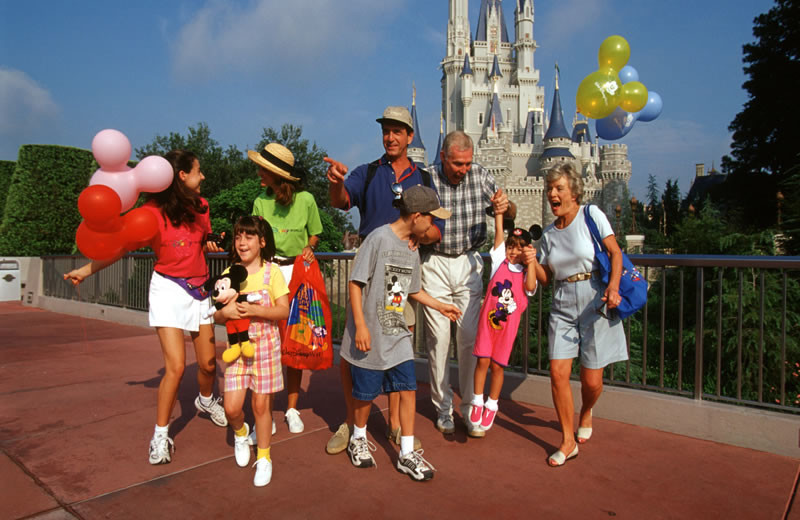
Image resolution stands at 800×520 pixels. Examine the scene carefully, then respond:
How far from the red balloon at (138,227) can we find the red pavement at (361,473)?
1.29 metres

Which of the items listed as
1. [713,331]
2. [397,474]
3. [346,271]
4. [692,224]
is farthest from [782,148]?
[397,474]

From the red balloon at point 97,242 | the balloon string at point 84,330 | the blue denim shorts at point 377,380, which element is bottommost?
the balloon string at point 84,330

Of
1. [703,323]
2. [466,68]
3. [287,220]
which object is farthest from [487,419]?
[466,68]

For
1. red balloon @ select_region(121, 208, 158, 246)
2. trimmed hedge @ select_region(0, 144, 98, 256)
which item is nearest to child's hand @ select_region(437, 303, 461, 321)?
red balloon @ select_region(121, 208, 158, 246)

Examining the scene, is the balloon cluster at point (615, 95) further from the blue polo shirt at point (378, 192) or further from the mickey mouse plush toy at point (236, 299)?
the mickey mouse plush toy at point (236, 299)

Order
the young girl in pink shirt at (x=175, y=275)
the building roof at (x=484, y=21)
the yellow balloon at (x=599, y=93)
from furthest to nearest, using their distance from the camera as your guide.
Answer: the building roof at (x=484, y=21)
the yellow balloon at (x=599, y=93)
the young girl in pink shirt at (x=175, y=275)

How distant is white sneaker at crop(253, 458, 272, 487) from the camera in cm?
280

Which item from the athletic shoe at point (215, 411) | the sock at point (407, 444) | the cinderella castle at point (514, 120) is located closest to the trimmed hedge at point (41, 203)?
the athletic shoe at point (215, 411)

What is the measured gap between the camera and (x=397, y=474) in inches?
118

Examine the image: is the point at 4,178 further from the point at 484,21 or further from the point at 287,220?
the point at 484,21

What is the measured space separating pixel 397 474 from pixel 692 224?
801 centimetres

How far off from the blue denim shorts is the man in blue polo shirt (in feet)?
1.01

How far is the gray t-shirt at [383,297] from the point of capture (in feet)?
9.93

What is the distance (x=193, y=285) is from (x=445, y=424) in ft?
6.24
